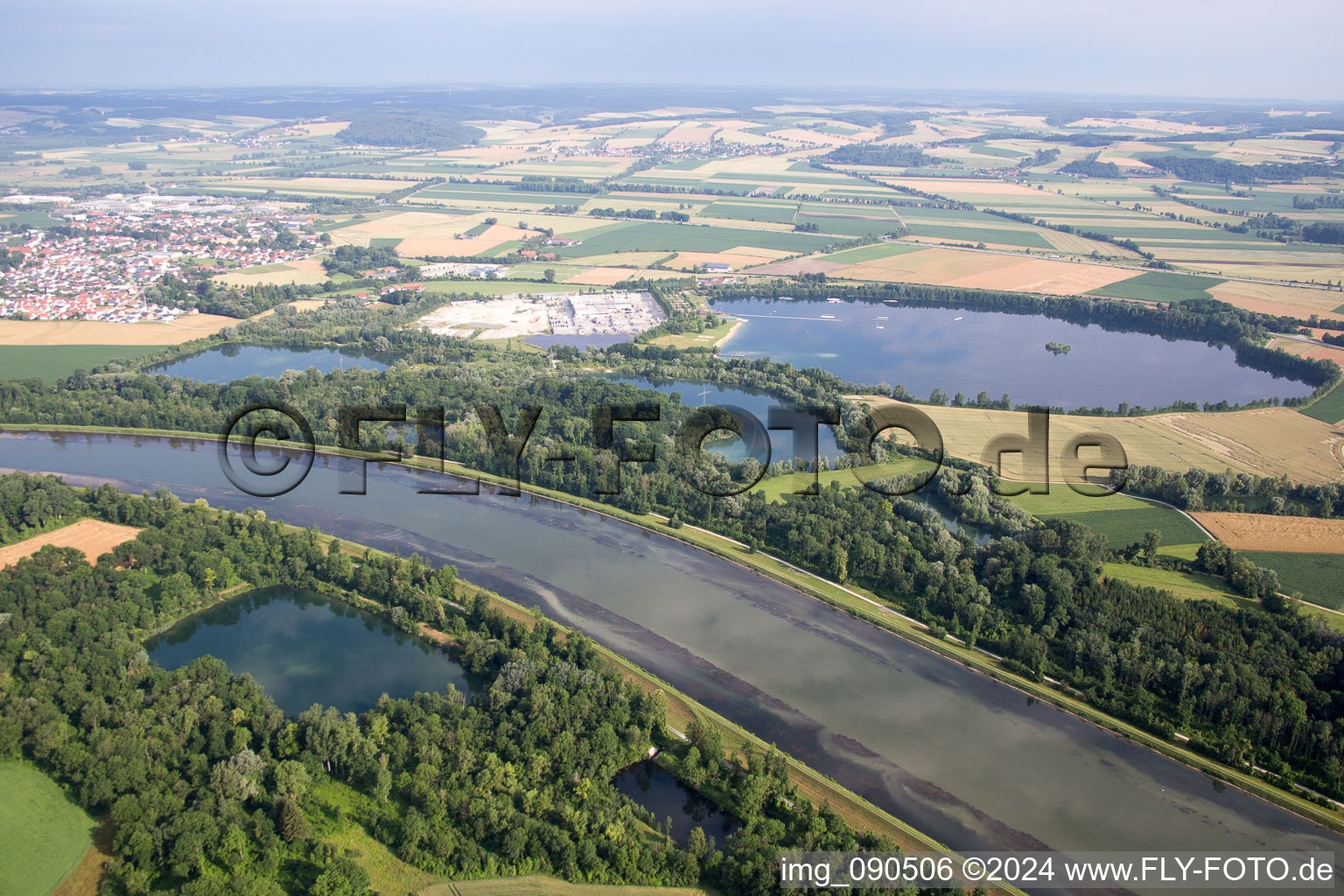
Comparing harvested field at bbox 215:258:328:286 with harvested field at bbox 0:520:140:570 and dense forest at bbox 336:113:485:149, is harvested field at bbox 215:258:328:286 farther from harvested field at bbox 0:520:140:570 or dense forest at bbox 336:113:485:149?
dense forest at bbox 336:113:485:149

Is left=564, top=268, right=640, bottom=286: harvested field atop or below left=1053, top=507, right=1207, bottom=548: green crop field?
atop

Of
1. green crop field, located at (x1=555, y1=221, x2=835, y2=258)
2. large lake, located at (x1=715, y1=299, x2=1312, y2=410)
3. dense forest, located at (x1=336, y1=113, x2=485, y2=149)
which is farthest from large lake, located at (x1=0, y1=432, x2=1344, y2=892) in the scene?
dense forest, located at (x1=336, y1=113, x2=485, y2=149)

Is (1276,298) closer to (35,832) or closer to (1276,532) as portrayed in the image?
(1276,532)

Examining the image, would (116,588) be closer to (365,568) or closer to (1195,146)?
(365,568)

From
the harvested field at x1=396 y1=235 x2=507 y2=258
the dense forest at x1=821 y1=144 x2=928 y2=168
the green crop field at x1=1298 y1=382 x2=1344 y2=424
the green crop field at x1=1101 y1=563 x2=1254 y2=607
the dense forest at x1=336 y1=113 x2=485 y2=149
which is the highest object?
the dense forest at x1=336 y1=113 x2=485 y2=149

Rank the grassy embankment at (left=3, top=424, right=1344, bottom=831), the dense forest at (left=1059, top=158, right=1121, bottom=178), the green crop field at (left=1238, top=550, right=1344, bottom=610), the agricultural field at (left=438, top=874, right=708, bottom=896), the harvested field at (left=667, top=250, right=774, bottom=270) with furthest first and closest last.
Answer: the dense forest at (left=1059, top=158, right=1121, bottom=178)
the harvested field at (left=667, top=250, right=774, bottom=270)
the green crop field at (left=1238, top=550, right=1344, bottom=610)
the grassy embankment at (left=3, top=424, right=1344, bottom=831)
the agricultural field at (left=438, top=874, right=708, bottom=896)

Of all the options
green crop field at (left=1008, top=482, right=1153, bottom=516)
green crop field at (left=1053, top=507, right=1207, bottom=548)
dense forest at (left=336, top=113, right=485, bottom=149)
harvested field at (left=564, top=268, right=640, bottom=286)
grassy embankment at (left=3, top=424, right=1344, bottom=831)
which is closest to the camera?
grassy embankment at (left=3, top=424, right=1344, bottom=831)

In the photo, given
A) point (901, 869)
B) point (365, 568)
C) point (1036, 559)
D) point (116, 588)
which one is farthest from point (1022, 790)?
point (116, 588)
